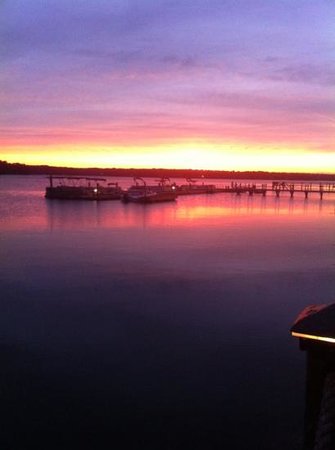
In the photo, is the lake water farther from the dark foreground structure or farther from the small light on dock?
the small light on dock

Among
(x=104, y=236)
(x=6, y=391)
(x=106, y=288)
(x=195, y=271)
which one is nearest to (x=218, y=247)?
(x=195, y=271)

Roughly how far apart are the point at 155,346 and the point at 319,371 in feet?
28.5

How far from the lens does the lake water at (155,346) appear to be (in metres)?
7.97

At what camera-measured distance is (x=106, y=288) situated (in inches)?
643

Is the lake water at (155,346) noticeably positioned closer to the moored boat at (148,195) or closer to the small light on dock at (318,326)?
the small light on dock at (318,326)

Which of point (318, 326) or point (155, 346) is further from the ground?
point (318, 326)

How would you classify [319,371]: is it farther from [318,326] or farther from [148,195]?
[148,195]

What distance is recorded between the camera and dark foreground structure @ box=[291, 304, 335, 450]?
90.9 inches

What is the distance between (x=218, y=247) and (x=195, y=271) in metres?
6.39

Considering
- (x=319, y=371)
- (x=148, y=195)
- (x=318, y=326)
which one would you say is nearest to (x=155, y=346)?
(x=319, y=371)

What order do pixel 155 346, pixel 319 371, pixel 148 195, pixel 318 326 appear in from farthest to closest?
pixel 148 195 < pixel 155 346 < pixel 319 371 < pixel 318 326

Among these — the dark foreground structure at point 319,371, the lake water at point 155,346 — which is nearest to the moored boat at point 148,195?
the lake water at point 155,346

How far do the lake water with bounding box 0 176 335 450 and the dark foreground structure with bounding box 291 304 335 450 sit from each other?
534 cm

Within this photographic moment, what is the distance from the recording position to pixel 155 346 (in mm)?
11016
